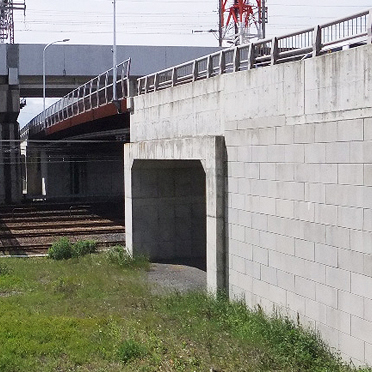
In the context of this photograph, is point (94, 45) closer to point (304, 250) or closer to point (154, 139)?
point (154, 139)

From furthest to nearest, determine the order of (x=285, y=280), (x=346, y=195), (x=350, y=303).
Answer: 1. (x=285, y=280)
2. (x=346, y=195)
3. (x=350, y=303)

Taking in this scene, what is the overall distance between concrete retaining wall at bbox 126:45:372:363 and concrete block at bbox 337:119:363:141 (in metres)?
0.02

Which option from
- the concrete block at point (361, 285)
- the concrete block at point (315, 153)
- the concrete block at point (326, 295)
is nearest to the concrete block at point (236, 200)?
the concrete block at point (315, 153)

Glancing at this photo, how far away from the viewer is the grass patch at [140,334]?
1180 centimetres

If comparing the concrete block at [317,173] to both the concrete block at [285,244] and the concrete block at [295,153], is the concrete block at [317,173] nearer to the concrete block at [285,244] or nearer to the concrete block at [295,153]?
the concrete block at [295,153]

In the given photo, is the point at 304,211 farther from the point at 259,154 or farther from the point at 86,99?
the point at 86,99

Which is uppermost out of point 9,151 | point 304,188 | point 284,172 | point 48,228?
point 9,151

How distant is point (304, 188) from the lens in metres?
13.2

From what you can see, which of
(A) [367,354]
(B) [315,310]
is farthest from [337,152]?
(A) [367,354]

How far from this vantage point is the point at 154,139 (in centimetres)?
2331

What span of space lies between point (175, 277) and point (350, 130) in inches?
424

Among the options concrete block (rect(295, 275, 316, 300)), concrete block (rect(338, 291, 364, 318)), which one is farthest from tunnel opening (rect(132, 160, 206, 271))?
concrete block (rect(338, 291, 364, 318))

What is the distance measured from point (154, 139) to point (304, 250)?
36.3 ft

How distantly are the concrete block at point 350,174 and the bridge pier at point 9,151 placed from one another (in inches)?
1481
